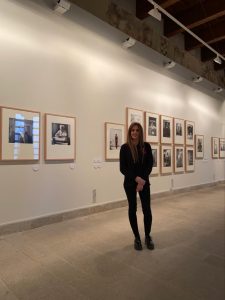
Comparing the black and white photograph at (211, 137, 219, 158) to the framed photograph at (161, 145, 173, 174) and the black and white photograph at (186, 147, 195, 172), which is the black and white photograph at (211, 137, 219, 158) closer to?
the black and white photograph at (186, 147, 195, 172)

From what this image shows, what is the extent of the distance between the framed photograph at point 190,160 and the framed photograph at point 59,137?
4841mm

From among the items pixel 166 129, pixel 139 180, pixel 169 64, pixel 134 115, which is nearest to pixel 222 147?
pixel 166 129

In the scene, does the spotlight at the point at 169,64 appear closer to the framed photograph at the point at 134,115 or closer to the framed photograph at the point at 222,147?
the framed photograph at the point at 134,115

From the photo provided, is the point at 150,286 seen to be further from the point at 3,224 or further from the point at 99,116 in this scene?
the point at 99,116

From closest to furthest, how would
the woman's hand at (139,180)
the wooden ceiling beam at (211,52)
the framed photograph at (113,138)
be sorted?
the woman's hand at (139,180) < the framed photograph at (113,138) < the wooden ceiling beam at (211,52)

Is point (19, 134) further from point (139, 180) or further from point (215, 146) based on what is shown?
point (215, 146)

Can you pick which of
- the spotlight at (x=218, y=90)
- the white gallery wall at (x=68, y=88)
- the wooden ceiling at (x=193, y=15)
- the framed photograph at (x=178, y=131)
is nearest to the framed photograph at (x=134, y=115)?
the white gallery wall at (x=68, y=88)

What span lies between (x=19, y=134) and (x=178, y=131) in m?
5.40

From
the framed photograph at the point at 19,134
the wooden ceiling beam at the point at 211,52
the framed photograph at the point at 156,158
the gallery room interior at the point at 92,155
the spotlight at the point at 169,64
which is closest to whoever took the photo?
the gallery room interior at the point at 92,155

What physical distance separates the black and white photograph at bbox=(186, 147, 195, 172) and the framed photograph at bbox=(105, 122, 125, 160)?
3365 mm

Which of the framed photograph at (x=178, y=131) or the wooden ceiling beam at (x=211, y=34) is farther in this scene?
the framed photograph at (x=178, y=131)

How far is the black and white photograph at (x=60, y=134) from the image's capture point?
4.64m

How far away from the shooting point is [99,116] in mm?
5523

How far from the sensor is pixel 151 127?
273 inches
